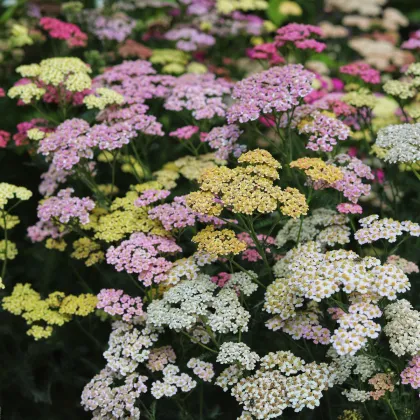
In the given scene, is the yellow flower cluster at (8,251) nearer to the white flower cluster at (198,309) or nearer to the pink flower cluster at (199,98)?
the white flower cluster at (198,309)

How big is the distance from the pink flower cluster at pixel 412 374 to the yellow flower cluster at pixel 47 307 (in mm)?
1784

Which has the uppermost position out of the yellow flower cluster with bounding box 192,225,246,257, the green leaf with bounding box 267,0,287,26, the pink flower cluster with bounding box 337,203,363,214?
the yellow flower cluster with bounding box 192,225,246,257

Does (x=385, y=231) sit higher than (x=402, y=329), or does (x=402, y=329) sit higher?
(x=385, y=231)

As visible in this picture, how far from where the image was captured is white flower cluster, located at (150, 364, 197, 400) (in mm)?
3092

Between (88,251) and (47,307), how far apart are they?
43cm

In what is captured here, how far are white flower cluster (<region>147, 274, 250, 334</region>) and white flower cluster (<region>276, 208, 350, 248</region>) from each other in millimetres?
629

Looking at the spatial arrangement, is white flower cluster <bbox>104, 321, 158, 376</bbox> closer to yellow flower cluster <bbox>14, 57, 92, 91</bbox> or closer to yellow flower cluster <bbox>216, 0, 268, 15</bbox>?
yellow flower cluster <bbox>14, 57, 92, 91</bbox>

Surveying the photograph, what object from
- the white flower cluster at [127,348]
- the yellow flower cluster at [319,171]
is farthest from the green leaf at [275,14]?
the white flower cluster at [127,348]

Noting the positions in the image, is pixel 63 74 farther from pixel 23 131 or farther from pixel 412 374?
pixel 412 374

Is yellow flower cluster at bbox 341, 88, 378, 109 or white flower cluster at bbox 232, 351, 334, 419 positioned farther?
yellow flower cluster at bbox 341, 88, 378, 109

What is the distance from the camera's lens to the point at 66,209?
3.63 metres

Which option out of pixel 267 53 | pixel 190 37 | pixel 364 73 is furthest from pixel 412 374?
pixel 190 37

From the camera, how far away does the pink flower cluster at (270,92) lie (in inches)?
138

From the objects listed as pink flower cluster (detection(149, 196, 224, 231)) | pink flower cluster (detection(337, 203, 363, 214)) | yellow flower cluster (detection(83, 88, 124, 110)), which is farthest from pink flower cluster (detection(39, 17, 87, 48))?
pink flower cluster (detection(337, 203, 363, 214))
